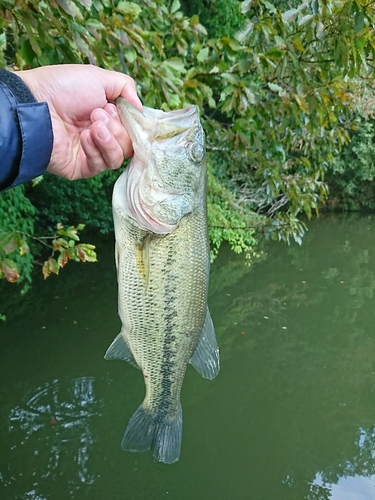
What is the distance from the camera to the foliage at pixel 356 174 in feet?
55.3

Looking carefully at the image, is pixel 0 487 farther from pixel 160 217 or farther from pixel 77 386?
pixel 160 217

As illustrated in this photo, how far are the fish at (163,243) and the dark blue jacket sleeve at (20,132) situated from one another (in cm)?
29

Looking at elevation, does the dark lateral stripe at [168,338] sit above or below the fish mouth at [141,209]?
below

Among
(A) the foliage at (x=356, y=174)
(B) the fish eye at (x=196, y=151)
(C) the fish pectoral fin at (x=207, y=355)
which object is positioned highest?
(B) the fish eye at (x=196, y=151)

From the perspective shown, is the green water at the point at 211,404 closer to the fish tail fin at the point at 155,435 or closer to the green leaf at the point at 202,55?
the fish tail fin at the point at 155,435

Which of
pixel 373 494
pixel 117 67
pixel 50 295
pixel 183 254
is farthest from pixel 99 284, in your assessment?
pixel 183 254

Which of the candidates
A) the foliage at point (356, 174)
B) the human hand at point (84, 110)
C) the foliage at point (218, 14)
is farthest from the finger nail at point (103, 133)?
the foliage at point (356, 174)

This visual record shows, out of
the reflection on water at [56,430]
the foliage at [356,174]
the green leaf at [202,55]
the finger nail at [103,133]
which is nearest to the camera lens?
the finger nail at [103,133]

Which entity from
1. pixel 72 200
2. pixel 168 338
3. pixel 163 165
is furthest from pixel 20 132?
pixel 72 200

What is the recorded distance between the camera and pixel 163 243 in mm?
1727

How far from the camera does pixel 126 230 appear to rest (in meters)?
1.68

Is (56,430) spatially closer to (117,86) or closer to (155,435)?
(155,435)

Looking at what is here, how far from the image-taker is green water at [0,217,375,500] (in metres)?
4.38

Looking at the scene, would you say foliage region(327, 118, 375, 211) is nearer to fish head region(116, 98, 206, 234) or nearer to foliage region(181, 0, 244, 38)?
foliage region(181, 0, 244, 38)
